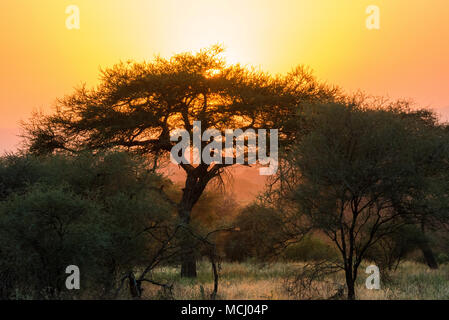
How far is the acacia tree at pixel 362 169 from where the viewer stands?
519 inches

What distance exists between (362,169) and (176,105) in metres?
12.1

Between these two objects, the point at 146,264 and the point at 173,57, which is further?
the point at 173,57

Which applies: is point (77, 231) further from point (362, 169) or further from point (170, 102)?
point (170, 102)

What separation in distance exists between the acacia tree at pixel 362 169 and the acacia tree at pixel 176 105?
8060mm

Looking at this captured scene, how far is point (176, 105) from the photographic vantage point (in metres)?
23.1

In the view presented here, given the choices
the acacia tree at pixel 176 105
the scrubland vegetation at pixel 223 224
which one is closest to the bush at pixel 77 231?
the scrubland vegetation at pixel 223 224

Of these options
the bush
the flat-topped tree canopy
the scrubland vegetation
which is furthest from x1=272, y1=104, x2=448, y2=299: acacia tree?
the flat-topped tree canopy

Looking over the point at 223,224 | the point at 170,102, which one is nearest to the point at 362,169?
the point at 223,224

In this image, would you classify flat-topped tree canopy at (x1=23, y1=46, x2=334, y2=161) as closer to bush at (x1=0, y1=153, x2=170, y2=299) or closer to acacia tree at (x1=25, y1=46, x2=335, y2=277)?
acacia tree at (x1=25, y1=46, x2=335, y2=277)

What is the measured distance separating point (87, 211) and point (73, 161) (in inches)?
139

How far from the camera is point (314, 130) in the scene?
14.7 meters
